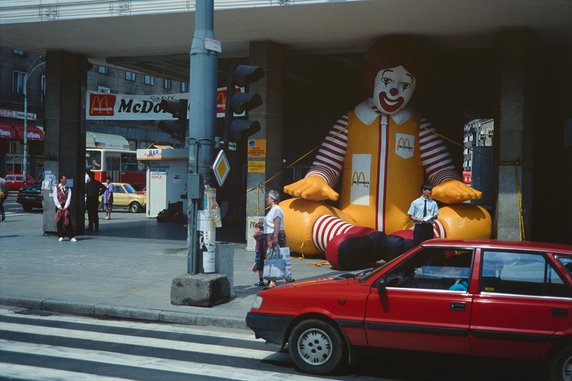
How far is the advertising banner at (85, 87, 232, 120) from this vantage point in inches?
716

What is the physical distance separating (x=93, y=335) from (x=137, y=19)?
28.9 ft

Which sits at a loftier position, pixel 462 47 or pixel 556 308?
pixel 462 47

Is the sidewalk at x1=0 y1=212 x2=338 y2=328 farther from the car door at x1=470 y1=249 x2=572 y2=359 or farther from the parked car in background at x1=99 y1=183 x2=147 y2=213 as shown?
the parked car in background at x1=99 y1=183 x2=147 y2=213

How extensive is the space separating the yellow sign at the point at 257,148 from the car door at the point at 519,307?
417 inches

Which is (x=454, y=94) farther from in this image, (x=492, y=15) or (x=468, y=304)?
(x=468, y=304)

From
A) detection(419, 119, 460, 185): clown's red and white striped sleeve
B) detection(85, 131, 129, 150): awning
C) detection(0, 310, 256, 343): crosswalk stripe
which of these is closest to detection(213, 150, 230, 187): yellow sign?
detection(0, 310, 256, 343): crosswalk stripe

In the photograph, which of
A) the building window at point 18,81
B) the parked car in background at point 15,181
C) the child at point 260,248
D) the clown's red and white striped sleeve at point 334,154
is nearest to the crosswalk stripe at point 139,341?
the child at point 260,248

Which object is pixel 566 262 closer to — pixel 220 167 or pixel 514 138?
pixel 220 167

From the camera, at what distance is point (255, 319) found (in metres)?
6.89

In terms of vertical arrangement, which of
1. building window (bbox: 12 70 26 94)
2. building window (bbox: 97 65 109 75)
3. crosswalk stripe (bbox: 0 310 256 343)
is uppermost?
building window (bbox: 97 65 109 75)

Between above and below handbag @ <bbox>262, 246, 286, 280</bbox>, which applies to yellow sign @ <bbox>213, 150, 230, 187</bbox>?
above

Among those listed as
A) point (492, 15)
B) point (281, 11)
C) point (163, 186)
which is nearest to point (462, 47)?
point (492, 15)

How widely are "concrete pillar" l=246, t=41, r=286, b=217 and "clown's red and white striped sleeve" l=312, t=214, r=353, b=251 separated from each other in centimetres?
239

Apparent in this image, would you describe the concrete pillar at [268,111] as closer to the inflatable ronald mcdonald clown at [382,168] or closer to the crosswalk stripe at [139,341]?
the inflatable ronald mcdonald clown at [382,168]
